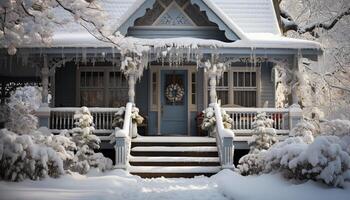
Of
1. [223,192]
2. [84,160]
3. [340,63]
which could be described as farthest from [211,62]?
[340,63]

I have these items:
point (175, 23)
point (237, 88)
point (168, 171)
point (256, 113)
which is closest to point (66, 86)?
point (175, 23)

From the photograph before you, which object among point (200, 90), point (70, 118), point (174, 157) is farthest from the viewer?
point (200, 90)

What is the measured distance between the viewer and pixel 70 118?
1577 cm

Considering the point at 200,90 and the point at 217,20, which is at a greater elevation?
the point at 217,20

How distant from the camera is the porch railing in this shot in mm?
14867

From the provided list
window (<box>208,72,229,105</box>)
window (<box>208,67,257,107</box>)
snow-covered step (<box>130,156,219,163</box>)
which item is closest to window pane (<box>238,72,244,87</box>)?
window (<box>208,67,257,107</box>)

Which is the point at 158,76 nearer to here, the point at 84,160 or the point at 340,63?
the point at 84,160

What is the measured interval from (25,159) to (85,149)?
2.71 metres

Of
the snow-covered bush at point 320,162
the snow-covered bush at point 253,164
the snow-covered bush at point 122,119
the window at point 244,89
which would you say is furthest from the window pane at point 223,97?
the snow-covered bush at point 320,162

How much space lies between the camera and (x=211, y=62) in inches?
608

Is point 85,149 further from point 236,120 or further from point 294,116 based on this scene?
point 294,116

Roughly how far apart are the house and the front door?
0.04 m

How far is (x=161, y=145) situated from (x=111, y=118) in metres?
2.18

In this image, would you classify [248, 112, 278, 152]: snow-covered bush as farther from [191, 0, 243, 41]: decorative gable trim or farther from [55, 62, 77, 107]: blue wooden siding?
[55, 62, 77, 107]: blue wooden siding
